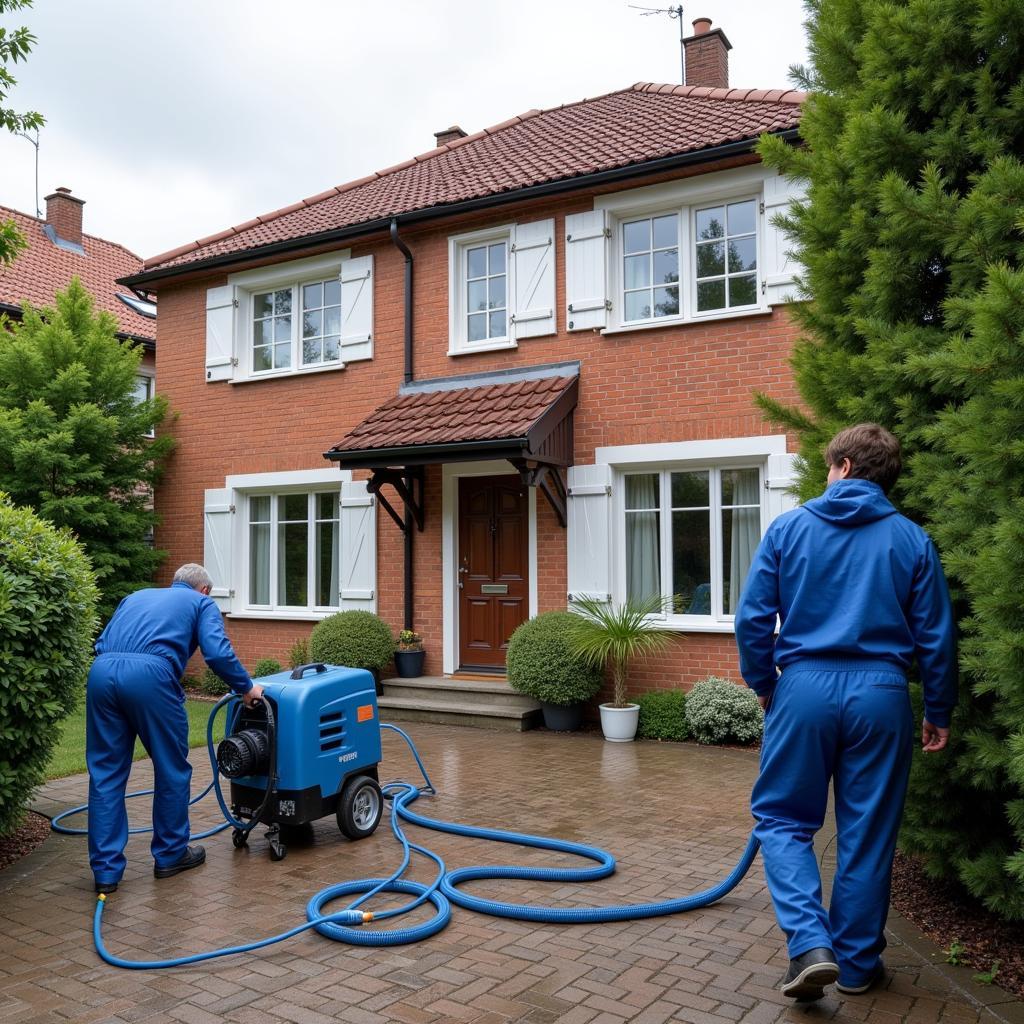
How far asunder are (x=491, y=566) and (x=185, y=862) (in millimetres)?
6284

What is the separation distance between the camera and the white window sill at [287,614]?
39.8ft

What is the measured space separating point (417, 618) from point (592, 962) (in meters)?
7.64

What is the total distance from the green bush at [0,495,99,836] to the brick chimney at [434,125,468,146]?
40.9 feet

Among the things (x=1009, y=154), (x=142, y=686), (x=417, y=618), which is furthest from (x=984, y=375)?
(x=417, y=618)

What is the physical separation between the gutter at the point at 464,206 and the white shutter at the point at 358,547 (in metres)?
3.12

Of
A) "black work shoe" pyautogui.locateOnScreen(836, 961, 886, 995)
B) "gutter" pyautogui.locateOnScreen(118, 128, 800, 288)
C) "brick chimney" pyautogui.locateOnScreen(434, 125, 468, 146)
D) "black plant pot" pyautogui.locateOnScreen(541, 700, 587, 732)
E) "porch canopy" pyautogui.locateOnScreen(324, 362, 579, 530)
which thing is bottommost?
"black plant pot" pyautogui.locateOnScreen(541, 700, 587, 732)

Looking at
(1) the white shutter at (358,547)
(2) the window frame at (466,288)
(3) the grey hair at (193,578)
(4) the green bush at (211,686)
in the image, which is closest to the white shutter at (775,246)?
(2) the window frame at (466,288)

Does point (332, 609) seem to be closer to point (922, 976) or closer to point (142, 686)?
point (142, 686)

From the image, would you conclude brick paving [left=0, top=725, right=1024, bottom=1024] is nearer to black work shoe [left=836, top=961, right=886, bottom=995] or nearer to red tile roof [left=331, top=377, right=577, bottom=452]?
black work shoe [left=836, top=961, right=886, bottom=995]

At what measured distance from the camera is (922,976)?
372 cm

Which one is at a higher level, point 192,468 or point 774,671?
point 192,468

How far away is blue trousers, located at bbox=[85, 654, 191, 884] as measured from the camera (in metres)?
→ 4.86

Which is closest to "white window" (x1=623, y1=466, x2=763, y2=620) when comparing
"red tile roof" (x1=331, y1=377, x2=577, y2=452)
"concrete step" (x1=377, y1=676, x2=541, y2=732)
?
"red tile roof" (x1=331, y1=377, x2=577, y2=452)

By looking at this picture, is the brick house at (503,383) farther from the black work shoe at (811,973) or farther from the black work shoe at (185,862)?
the black work shoe at (811,973)
